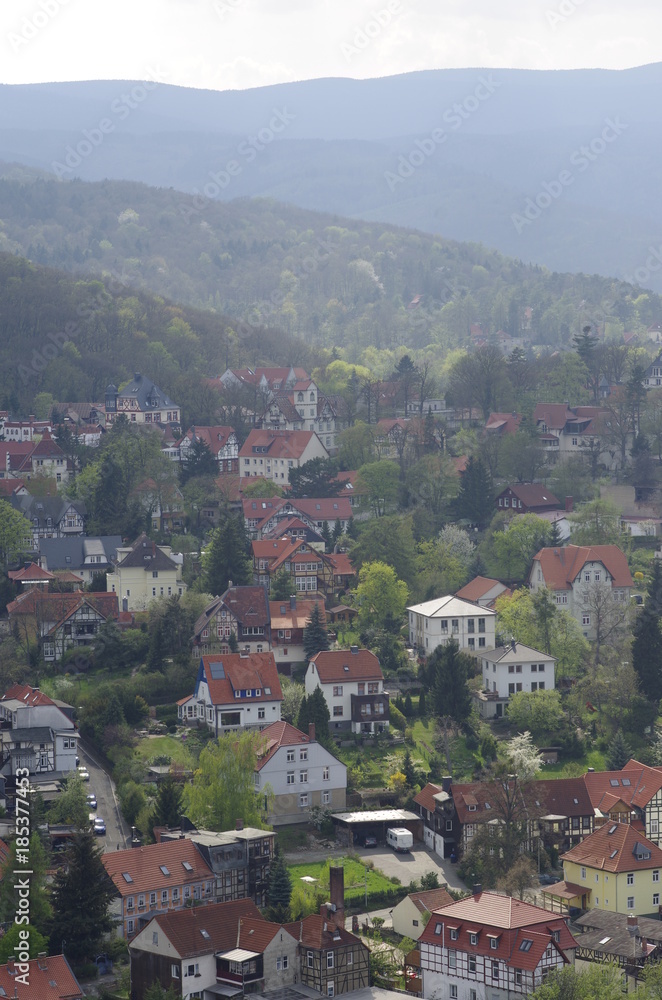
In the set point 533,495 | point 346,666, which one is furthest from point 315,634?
point 533,495

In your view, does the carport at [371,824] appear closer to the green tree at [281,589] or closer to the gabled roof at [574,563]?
the green tree at [281,589]

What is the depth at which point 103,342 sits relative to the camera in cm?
14338

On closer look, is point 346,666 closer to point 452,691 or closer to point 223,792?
point 452,691

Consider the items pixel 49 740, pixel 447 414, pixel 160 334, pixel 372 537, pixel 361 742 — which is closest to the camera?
pixel 49 740

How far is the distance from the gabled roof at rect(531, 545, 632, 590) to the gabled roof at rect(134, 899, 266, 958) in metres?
39.2

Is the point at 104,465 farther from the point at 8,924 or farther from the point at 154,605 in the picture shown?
the point at 8,924

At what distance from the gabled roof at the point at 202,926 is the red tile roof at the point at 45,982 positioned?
3.03 m

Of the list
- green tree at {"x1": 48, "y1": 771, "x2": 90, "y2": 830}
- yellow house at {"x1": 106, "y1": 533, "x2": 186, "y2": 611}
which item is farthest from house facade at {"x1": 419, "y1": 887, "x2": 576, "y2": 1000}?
yellow house at {"x1": 106, "y1": 533, "x2": 186, "y2": 611}

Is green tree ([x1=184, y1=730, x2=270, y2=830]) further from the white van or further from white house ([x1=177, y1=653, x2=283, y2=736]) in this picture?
white house ([x1=177, y1=653, x2=283, y2=736])

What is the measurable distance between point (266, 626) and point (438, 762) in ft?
44.7

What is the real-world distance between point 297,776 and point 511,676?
49.6ft

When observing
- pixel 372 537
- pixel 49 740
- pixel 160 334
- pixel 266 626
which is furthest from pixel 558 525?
pixel 160 334

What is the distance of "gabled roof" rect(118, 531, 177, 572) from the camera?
8662cm

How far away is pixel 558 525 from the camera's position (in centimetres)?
9506
